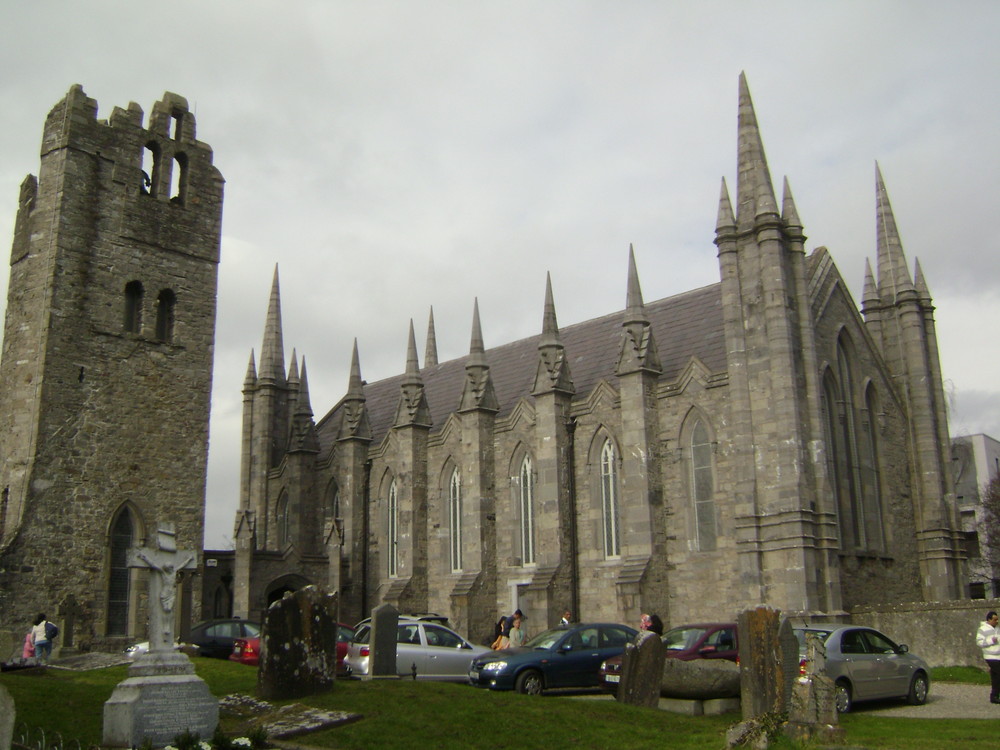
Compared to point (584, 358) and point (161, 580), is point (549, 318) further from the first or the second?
point (161, 580)

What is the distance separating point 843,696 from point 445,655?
8.12 metres

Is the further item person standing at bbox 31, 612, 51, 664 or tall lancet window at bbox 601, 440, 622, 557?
tall lancet window at bbox 601, 440, 622, 557

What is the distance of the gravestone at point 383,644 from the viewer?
61.8 feet

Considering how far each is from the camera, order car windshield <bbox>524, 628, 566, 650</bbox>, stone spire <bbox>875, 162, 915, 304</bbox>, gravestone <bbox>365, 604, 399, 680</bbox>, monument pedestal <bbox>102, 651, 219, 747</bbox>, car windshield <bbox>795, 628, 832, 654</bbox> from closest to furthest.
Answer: monument pedestal <bbox>102, 651, 219, 747</bbox> < car windshield <bbox>795, 628, 832, 654</bbox> < gravestone <bbox>365, 604, 399, 680</bbox> < car windshield <bbox>524, 628, 566, 650</bbox> < stone spire <bbox>875, 162, 915, 304</bbox>

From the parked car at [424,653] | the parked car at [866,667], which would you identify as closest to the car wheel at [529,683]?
the parked car at [424,653]

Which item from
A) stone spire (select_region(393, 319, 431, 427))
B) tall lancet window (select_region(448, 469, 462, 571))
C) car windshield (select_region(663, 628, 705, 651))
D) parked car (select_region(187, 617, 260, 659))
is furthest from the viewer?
stone spire (select_region(393, 319, 431, 427))

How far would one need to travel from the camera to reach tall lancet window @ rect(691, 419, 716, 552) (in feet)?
93.1

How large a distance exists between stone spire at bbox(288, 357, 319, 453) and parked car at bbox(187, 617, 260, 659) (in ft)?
52.5

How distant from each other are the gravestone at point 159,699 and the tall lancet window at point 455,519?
21867mm

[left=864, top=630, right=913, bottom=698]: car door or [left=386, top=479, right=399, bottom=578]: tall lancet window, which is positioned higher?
[left=386, top=479, right=399, bottom=578]: tall lancet window

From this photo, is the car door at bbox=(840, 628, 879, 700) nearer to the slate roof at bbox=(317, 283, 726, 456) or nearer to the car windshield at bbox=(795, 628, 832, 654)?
the car windshield at bbox=(795, 628, 832, 654)

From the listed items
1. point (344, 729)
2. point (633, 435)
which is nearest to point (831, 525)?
point (633, 435)

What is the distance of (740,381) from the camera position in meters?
26.8

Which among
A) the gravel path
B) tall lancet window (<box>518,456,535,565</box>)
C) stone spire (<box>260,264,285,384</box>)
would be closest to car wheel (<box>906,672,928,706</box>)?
the gravel path
